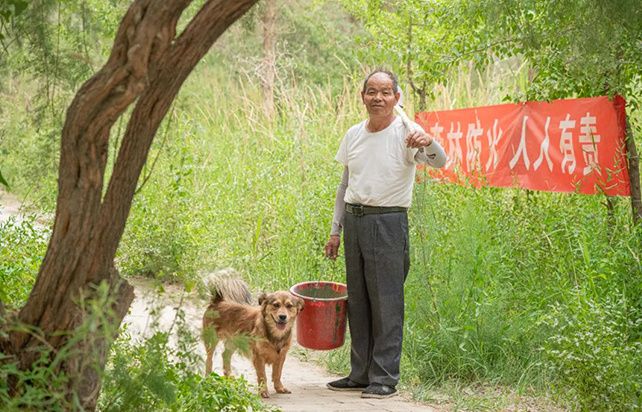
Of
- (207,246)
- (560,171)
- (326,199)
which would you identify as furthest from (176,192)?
(560,171)

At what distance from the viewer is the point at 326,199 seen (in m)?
9.84

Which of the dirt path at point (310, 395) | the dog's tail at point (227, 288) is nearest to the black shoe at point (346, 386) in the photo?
the dirt path at point (310, 395)

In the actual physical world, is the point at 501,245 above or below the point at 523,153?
below

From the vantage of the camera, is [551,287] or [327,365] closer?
[551,287]

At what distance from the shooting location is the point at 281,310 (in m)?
6.47

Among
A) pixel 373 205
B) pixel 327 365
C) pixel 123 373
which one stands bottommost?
pixel 327 365

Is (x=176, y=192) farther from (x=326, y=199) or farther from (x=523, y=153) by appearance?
(x=523, y=153)

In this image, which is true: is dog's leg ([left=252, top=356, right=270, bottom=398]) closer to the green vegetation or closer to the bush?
the green vegetation

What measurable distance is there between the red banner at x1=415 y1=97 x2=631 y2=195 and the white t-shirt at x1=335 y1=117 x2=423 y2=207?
147 centimetres

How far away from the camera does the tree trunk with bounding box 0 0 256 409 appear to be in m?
3.72

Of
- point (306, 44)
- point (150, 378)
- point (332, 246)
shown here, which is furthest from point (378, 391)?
point (306, 44)

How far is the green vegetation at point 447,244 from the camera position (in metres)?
5.40

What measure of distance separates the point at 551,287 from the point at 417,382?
1.15 m

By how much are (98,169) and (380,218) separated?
2835mm
